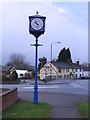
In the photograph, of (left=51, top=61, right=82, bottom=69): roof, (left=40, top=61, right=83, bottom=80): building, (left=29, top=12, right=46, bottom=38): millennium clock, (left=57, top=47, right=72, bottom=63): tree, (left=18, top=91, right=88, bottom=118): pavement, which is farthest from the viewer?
(left=57, top=47, right=72, bottom=63): tree

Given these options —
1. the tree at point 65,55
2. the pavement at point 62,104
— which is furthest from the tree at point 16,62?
the pavement at point 62,104

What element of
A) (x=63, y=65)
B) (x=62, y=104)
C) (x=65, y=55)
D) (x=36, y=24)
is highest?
(x=65, y=55)

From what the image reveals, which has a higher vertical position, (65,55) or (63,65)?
(65,55)

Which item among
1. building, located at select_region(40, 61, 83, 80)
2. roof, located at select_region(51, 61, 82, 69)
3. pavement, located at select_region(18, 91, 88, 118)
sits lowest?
pavement, located at select_region(18, 91, 88, 118)

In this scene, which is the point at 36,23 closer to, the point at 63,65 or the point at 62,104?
the point at 62,104

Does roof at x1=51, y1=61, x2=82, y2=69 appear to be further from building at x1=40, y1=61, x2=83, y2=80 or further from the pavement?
the pavement

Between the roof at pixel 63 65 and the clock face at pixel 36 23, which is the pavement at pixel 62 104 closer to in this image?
the clock face at pixel 36 23

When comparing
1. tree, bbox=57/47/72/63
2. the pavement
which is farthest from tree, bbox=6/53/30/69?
the pavement

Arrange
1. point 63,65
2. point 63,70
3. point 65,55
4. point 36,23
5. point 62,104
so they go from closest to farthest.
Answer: point 36,23
point 62,104
point 63,70
point 63,65
point 65,55

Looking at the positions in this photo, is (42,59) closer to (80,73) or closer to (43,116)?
(80,73)

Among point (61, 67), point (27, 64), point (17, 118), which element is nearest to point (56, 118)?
point (17, 118)

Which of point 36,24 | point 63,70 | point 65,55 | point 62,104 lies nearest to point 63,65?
point 63,70

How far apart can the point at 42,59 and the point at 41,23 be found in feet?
367

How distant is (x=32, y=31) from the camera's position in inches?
625
